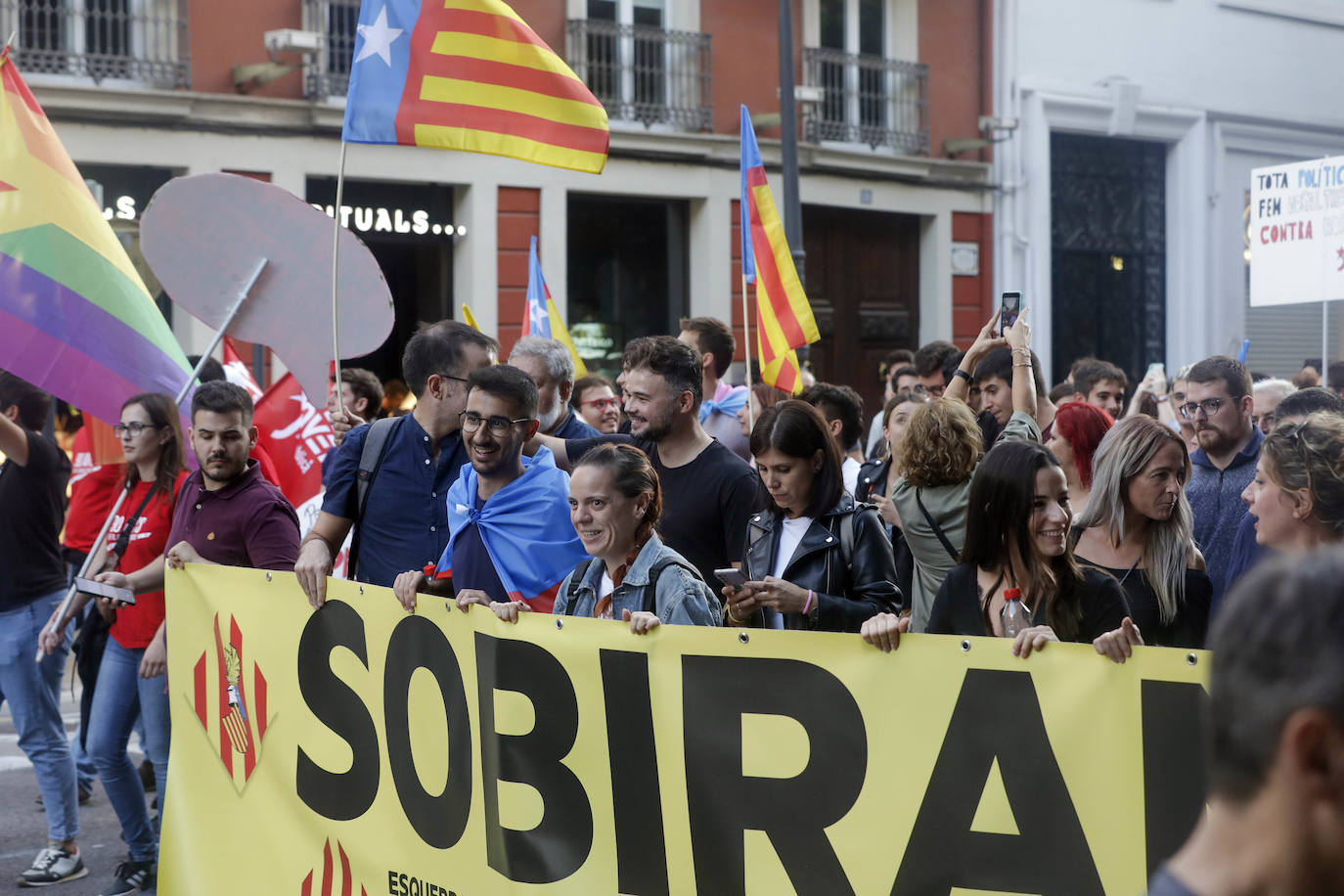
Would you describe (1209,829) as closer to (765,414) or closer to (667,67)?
(765,414)

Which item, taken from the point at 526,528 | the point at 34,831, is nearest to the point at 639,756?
the point at 526,528

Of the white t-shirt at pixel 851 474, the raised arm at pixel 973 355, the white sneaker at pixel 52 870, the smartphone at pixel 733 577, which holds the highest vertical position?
the raised arm at pixel 973 355

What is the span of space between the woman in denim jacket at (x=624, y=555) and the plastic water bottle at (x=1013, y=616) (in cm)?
70

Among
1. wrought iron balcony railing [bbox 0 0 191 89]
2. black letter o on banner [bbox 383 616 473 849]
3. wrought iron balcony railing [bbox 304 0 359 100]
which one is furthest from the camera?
wrought iron balcony railing [bbox 304 0 359 100]

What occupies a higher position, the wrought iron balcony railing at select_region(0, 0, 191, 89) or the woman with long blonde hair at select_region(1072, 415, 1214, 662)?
the wrought iron balcony railing at select_region(0, 0, 191, 89)

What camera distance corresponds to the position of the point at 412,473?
5.00m

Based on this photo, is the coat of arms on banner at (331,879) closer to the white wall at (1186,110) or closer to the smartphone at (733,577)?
the smartphone at (733,577)

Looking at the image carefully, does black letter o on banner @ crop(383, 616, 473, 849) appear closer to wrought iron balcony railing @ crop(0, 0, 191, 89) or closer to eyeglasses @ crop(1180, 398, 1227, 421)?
eyeglasses @ crop(1180, 398, 1227, 421)

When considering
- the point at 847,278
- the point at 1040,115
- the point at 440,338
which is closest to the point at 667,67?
the point at 847,278

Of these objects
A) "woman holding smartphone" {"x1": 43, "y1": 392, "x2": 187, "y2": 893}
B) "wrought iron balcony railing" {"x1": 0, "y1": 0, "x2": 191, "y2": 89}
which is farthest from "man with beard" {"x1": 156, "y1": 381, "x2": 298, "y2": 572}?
"wrought iron balcony railing" {"x1": 0, "y1": 0, "x2": 191, "y2": 89}

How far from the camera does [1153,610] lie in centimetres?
407

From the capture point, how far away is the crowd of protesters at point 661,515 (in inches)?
150

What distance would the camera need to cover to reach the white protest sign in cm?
1066

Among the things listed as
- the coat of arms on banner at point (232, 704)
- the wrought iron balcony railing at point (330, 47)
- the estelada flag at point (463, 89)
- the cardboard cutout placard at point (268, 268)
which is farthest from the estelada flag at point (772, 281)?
the wrought iron balcony railing at point (330, 47)
